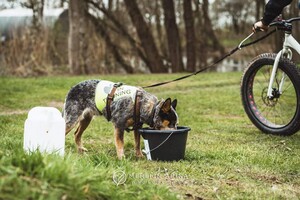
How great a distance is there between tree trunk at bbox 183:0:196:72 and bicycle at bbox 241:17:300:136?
15.1m

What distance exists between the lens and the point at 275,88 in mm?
6668

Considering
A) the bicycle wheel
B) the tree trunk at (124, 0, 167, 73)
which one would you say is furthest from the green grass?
the tree trunk at (124, 0, 167, 73)

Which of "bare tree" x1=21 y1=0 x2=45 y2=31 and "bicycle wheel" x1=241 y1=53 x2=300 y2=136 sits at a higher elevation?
"bare tree" x1=21 y1=0 x2=45 y2=31

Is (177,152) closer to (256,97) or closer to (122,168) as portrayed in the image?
(122,168)

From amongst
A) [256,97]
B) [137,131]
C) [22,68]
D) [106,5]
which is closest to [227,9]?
[106,5]

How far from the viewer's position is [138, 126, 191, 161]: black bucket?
4906 millimetres

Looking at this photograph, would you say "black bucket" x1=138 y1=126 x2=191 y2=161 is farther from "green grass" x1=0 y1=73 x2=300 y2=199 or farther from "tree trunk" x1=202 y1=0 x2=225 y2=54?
"tree trunk" x1=202 y1=0 x2=225 y2=54

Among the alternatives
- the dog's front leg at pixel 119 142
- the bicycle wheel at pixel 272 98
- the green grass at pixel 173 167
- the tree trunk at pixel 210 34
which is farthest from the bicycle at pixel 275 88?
the tree trunk at pixel 210 34

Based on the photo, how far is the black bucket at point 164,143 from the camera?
4.91 m

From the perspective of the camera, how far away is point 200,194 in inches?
153

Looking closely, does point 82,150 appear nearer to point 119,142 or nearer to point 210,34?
point 119,142

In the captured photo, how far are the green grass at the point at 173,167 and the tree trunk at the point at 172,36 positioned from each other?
522 inches

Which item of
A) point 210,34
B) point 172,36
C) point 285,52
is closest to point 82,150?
point 285,52

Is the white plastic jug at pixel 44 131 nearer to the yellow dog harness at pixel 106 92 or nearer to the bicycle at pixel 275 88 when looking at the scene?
the yellow dog harness at pixel 106 92
